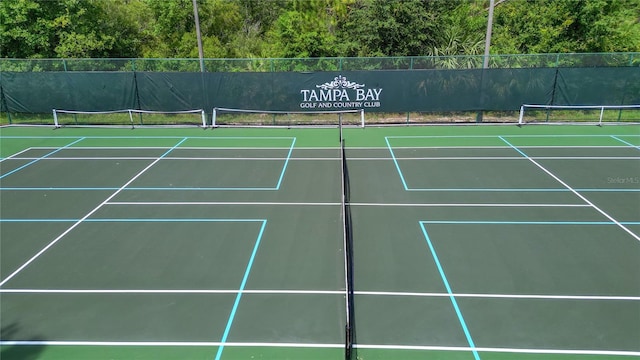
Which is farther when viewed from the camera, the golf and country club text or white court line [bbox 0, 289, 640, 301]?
the golf and country club text

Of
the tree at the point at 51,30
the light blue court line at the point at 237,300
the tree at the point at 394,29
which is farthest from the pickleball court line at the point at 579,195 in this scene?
the tree at the point at 51,30

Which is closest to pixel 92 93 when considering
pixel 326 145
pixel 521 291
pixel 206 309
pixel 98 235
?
pixel 326 145

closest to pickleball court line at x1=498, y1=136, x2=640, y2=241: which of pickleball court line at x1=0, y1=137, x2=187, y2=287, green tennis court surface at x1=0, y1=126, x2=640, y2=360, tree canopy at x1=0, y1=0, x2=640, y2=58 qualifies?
green tennis court surface at x1=0, y1=126, x2=640, y2=360

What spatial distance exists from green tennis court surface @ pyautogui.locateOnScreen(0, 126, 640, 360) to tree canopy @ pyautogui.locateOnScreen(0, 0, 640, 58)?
436 inches

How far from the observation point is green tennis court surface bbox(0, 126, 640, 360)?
24.8 ft

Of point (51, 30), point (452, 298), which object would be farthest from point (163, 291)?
point (51, 30)

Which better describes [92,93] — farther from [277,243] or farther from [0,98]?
[277,243]

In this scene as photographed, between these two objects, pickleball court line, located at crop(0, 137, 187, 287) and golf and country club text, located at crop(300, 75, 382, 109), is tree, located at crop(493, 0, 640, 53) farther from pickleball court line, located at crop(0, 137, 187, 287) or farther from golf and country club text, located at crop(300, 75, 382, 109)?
pickleball court line, located at crop(0, 137, 187, 287)

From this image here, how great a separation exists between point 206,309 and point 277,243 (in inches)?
105

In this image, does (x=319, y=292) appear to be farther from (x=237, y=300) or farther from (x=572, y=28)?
(x=572, y=28)

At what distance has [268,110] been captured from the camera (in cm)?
2164

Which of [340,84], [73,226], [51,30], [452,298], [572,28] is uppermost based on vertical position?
[51,30]

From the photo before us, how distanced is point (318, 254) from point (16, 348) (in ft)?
18.1

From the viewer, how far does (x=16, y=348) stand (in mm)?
7402
